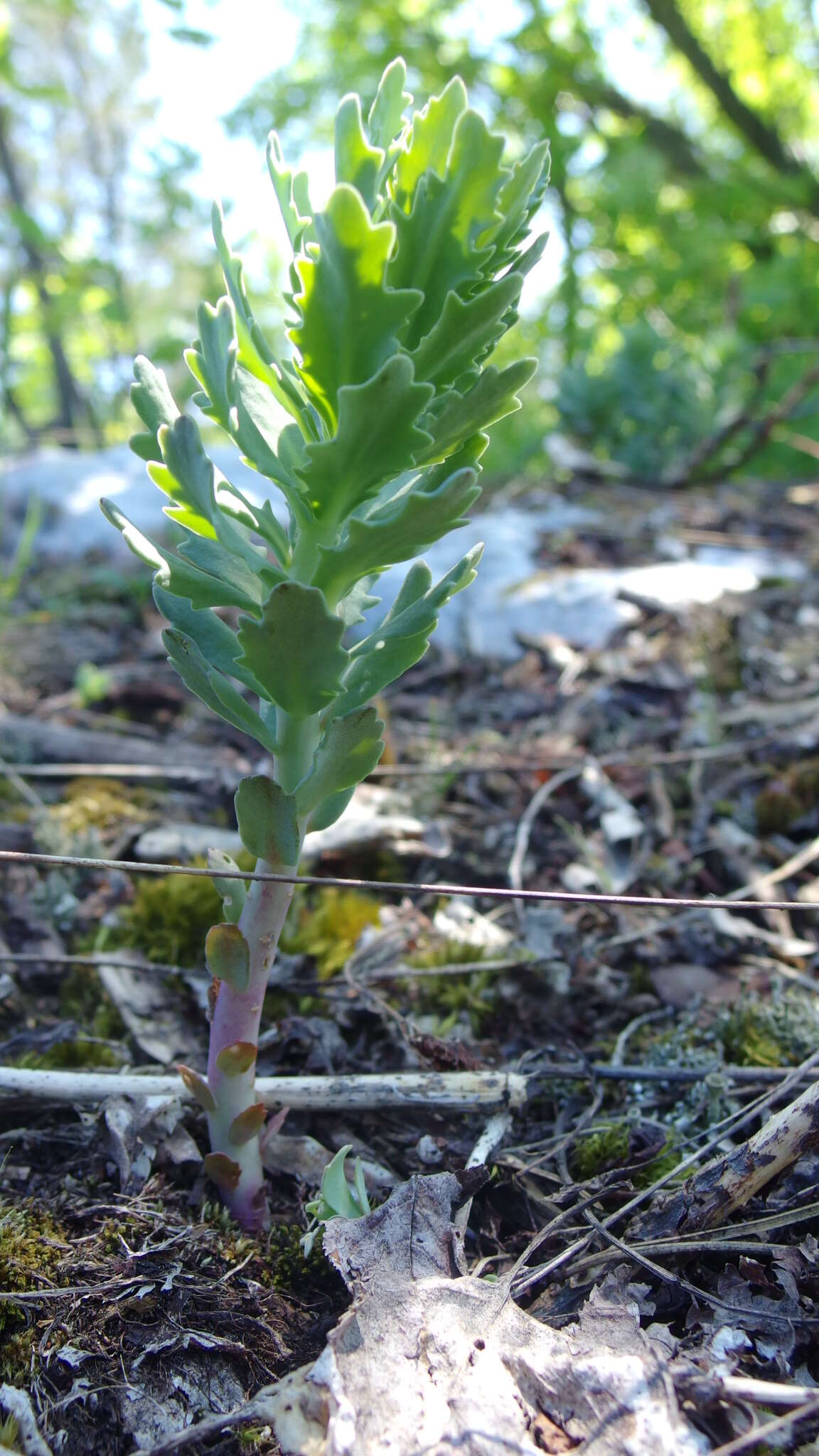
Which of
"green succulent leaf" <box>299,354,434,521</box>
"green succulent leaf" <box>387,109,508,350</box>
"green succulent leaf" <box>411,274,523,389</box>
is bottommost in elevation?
"green succulent leaf" <box>299,354,434,521</box>

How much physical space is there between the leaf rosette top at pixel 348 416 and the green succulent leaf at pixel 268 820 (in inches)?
2.1

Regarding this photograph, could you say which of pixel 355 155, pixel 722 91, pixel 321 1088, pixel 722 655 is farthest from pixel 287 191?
pixel 722 91

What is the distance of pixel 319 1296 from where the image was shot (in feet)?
4.41

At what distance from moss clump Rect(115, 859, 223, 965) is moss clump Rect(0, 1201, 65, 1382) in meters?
0.72

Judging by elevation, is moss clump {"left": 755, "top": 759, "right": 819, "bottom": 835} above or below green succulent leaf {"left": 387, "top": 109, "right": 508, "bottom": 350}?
below

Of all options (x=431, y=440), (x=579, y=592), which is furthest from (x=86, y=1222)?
(x=579, y=592)

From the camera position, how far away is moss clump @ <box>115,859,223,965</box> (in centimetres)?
208

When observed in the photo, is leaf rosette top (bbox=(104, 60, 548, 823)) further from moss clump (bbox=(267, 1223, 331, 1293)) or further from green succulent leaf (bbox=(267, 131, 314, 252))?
moss clump (bbox=(267, 1223, 331, 1293))

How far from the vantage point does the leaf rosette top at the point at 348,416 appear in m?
1.16

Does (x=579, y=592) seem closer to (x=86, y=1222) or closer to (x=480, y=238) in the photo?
(x=480, y=238)

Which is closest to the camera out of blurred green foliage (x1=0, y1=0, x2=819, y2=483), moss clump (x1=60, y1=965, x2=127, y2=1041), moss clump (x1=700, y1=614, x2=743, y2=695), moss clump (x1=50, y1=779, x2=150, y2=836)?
moss clump (x1=60, y1=965, x2=127, y2=1041)

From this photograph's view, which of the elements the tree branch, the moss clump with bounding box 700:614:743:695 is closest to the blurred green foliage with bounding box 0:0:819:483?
the tree branch

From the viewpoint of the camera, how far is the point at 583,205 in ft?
35.4

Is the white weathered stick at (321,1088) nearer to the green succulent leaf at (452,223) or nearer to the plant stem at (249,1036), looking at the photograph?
the plant stem at (249,1036)
